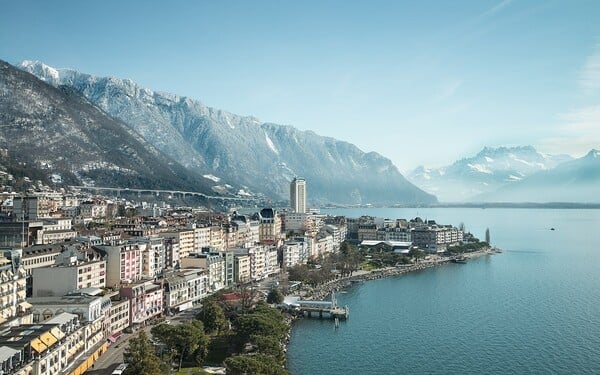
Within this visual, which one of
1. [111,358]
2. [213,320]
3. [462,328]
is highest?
[213,320]

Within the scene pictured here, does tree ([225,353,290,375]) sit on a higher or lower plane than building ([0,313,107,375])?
lower

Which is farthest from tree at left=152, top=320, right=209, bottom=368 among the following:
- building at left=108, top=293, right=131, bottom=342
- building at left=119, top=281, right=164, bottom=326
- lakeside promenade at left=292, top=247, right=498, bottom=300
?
lakeside promenade at left=292, top=247, right=498, bottom=300

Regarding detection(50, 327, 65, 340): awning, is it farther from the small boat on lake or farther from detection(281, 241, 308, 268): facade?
the small boat on lake

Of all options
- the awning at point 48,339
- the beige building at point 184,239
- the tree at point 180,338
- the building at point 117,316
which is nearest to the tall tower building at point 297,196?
the beige building at point 184,239

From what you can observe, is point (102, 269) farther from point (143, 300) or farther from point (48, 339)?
point (48, 339)

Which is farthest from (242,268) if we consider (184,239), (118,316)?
(118,316)

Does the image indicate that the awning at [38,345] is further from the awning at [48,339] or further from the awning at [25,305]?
the awning at [25,305]

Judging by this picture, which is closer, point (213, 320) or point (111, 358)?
point (111, 358)
